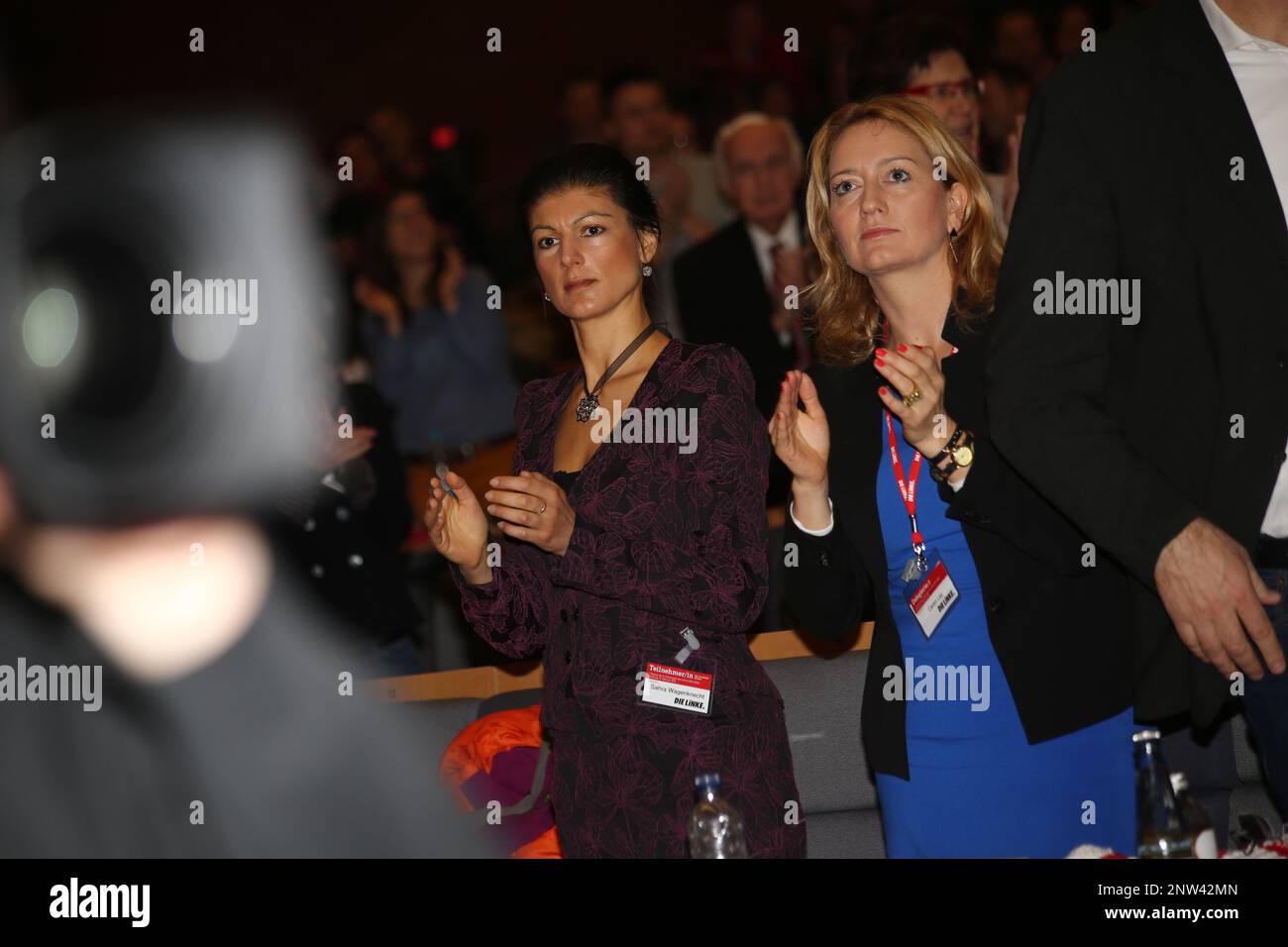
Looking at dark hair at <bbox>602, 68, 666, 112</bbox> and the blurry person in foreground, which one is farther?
dark hair at <bbox>602, 68, 666, 112</bbox>

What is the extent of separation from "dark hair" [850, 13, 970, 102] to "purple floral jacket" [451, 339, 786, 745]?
1.42 m

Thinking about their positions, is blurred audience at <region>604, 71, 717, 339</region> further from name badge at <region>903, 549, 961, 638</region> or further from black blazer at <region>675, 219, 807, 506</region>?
name badge at <region>903, 549, 961, 638</region>

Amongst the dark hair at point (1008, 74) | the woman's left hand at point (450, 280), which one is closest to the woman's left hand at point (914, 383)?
the dark hair at point (1008, 74)

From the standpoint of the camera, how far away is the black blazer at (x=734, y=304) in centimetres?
421

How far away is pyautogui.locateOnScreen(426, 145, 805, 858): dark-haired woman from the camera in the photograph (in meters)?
Answer: 2.19

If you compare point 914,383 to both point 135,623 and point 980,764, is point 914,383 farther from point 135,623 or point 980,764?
point 135,623

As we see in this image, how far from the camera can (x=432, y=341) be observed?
5.56 meters

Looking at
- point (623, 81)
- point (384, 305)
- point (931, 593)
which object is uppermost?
point (623, 81)

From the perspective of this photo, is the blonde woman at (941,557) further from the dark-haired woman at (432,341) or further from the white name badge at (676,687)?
the dark-haired woman at (432,341)
